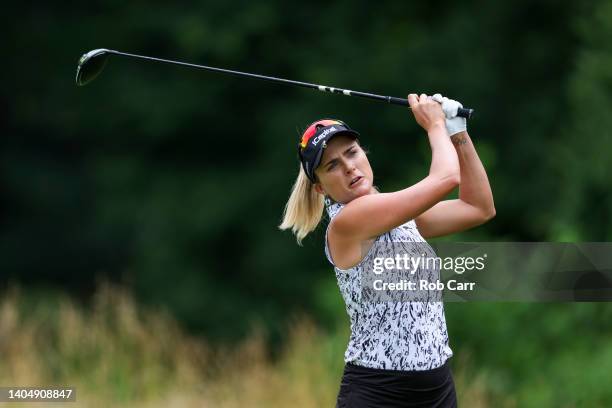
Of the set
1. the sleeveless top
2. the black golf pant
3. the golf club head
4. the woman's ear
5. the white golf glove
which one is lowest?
the black golf pant

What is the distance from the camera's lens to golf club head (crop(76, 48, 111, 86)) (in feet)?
13.9

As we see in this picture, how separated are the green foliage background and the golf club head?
354 inches

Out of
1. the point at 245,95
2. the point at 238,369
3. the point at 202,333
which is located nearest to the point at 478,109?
the point at 245,95

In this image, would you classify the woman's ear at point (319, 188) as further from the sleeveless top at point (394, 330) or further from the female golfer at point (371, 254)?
the sleeveless top at point (394, 330)

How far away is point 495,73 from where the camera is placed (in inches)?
593

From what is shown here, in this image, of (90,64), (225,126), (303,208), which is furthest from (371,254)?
(225,126)

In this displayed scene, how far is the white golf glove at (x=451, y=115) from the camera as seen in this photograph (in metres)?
3.62

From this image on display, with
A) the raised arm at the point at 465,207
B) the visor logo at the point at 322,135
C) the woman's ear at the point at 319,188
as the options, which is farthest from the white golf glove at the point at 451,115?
the woman's ear at the point at 319,188

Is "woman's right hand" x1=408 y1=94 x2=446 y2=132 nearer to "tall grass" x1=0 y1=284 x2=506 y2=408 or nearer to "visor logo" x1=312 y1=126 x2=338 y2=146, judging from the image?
"visor logo" x1=312 y1=126 x2=338 y2=146

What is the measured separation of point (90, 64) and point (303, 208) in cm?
108

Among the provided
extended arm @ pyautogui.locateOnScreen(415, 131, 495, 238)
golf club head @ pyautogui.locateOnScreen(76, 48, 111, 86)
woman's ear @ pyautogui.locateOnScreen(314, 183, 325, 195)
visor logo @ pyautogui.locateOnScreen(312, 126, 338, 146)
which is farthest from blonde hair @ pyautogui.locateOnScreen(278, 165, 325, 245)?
golf club head @ pyautogui.locateOnScreen(76, 48, 111, 86)

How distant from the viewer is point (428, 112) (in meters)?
3.60

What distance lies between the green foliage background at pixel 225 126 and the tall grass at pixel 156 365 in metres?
6.56

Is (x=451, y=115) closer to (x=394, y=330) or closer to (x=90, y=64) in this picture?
(x=394, y=330)
